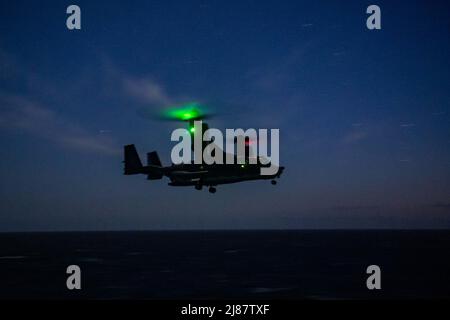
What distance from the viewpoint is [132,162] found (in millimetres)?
43781

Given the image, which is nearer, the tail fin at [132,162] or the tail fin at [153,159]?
the tail fin at [132,162]

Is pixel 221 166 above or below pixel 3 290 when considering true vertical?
above

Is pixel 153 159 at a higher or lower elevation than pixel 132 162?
higher

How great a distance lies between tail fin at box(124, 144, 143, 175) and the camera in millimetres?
42344

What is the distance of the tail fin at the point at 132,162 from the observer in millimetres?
42344

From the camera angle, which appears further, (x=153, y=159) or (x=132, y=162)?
(x=153, y=159)

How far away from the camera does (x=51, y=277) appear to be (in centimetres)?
5350

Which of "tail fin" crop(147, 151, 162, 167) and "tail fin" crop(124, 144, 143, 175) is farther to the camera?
"tail fin" crop(147, 151, 162, 167)

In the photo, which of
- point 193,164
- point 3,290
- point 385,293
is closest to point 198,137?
point 193,164

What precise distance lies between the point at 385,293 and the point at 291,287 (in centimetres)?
832
